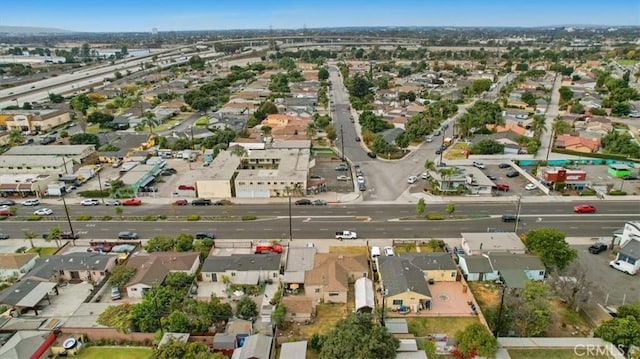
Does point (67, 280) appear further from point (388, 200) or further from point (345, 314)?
point (388, 200)

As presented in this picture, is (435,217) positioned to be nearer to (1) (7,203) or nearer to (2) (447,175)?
(2) (447,175)

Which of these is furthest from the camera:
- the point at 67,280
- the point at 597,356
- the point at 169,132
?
the point at 169,132

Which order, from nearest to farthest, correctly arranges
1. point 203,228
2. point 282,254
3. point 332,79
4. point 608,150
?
point 282,254, point 203,228, point 608,150, point 332,79

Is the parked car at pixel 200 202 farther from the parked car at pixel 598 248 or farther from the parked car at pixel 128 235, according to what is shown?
the parked car at pixel 598 248

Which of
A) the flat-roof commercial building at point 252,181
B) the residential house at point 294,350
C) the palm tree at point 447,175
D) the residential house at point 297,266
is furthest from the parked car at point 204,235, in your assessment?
the palm tree at point 447,175

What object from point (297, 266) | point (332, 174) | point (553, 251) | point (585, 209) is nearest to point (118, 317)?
point (297, 266)

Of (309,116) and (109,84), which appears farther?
(109,84)

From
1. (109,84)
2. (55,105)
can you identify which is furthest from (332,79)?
(55,105)
